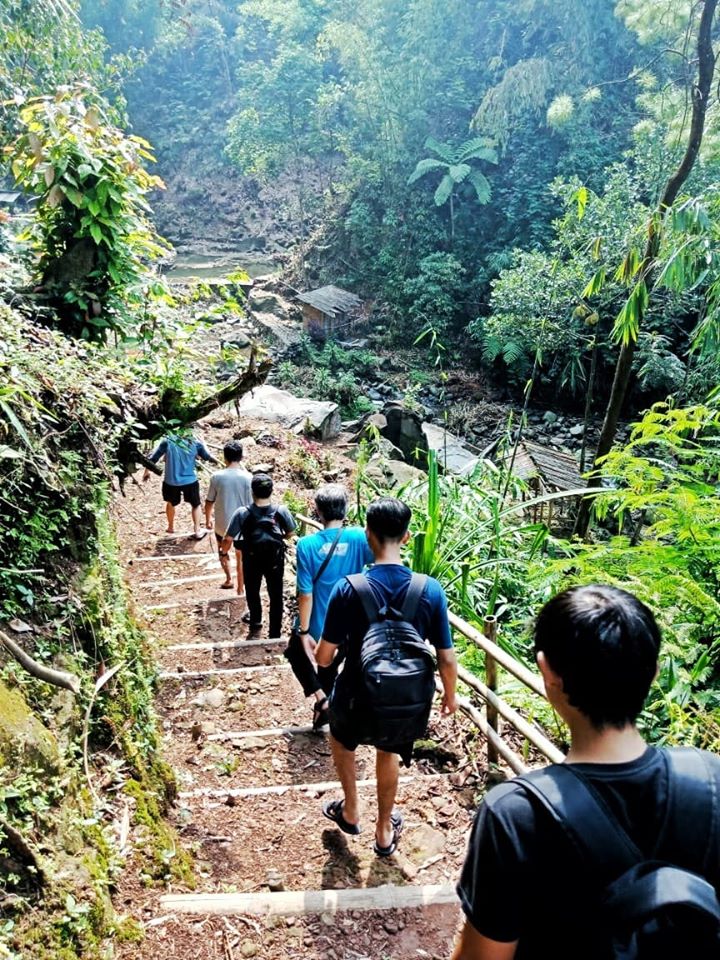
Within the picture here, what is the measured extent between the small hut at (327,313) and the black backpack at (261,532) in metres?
16.2

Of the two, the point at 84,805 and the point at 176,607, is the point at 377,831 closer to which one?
the point at 84,805

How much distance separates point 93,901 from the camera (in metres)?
1.90

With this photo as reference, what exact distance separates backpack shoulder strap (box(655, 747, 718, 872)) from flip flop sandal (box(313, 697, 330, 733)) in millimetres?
2491

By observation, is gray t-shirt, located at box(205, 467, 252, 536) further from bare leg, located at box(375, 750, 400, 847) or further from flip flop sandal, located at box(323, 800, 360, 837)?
bare leg, located at box(375, 750, 400, 847)

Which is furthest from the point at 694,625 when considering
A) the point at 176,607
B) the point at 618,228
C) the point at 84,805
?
the point at 618,228

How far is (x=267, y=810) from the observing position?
2.95 metres

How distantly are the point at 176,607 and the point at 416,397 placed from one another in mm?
13751

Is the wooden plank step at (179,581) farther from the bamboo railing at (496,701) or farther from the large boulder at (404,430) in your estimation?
the large boulder at (404,430)

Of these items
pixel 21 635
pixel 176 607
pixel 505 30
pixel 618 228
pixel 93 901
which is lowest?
pixel 176 607

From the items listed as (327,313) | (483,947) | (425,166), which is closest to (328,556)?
(483,947)

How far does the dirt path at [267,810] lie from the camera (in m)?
2.17

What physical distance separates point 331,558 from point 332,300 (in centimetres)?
1829

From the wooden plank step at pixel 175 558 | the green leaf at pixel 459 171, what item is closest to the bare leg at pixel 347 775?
the wooden plank step at pixel 175 558

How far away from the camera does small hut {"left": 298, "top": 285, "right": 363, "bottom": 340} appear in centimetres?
1958
